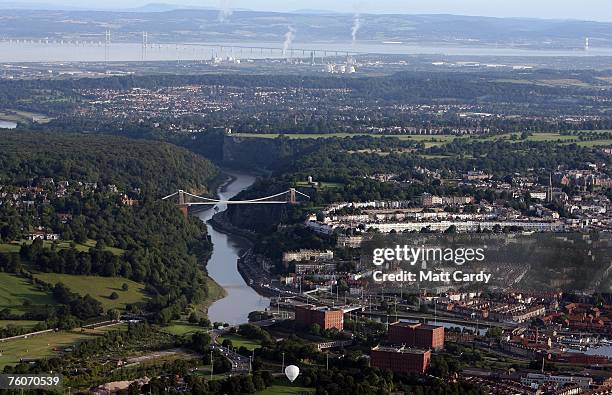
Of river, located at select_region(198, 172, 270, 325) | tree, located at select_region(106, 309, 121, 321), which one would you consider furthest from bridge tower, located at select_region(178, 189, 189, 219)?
tree, located at select_region(106, 309, 121, 321)

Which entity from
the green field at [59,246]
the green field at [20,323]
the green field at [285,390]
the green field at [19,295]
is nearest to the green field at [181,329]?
the green field at [20,323]

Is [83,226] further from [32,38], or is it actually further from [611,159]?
[32,38]

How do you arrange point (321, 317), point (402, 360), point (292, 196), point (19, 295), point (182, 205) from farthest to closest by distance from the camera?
point (182, 205) → point (292, 196) → point (19, 295) → point (321, 317) → point (402, 360)

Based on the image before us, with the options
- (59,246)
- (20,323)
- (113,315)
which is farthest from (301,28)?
(20,323)

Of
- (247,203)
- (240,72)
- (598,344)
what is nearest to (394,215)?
(247,203)

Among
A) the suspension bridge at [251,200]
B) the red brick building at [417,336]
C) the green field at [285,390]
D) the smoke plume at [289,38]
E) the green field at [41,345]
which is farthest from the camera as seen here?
the smoke plume at [289,38]

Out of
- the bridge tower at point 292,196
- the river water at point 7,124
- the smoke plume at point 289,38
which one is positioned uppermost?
the bridge tower at point 292,196

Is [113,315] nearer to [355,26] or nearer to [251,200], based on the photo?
[251,200]

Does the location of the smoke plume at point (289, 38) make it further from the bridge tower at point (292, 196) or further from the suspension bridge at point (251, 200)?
the bridge tower at point (292, 196)
